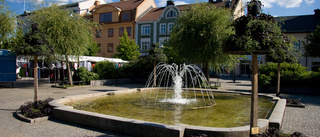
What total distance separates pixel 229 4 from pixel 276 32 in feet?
122

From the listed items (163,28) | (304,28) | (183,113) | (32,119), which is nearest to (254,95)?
(183,113)

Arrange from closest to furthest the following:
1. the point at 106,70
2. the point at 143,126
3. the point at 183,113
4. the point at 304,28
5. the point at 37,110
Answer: the point at 143,126 → the point at 37,110 → the point at 183,113 → the point at 106,70 → the point at 304,28

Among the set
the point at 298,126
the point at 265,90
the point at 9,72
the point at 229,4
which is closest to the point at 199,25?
the point at 265,90

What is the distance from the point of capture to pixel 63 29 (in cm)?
1828

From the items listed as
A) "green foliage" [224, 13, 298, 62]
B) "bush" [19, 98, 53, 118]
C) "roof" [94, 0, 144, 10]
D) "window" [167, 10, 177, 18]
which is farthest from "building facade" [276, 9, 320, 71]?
"bush" [19, 98, 53, 118]

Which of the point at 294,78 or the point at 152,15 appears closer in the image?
the point at 294,78

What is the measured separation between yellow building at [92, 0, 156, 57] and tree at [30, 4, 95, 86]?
24.3m

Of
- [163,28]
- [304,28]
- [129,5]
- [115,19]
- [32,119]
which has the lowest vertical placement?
[32,119]

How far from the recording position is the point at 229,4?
39.7 m

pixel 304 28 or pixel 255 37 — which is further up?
pixel 304 28

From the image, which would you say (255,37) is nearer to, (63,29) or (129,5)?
(63,29)

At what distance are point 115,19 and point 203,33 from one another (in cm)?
3003

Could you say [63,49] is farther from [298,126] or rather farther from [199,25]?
[298,126]

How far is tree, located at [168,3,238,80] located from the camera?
55.9ft
